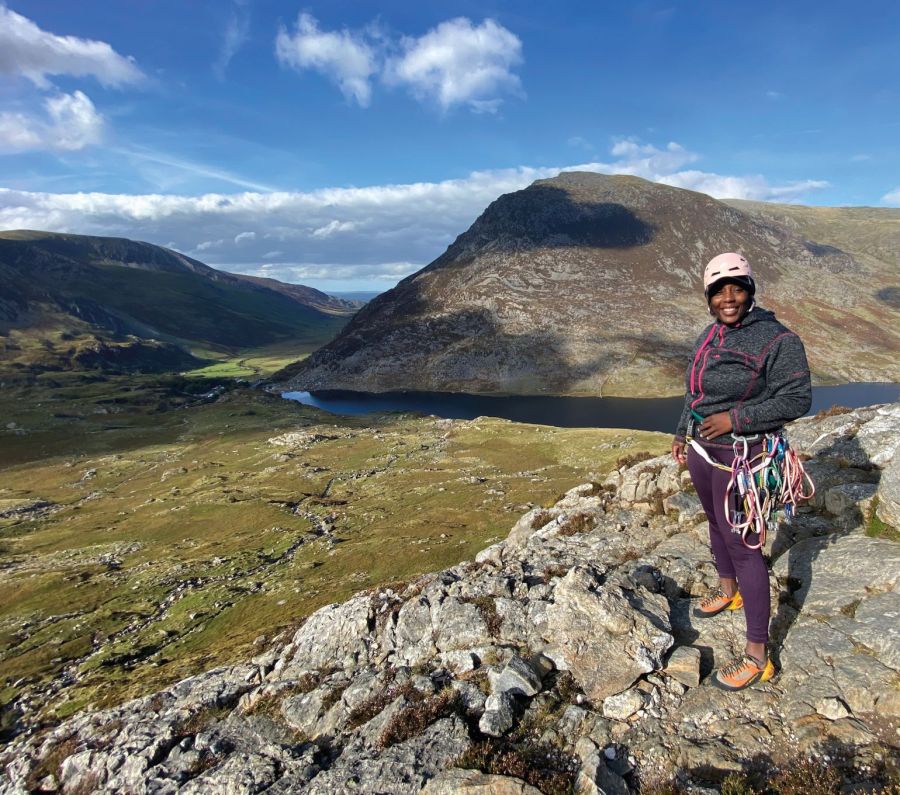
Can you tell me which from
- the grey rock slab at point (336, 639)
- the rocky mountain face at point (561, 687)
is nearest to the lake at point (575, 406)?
the rocky mountain face at point (561, 687)

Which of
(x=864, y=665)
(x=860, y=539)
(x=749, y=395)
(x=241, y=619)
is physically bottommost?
(x=241, y=619)

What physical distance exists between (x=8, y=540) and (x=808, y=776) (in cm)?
8791

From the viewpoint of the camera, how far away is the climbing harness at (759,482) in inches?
344

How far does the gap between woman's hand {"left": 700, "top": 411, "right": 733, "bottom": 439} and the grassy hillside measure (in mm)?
26808

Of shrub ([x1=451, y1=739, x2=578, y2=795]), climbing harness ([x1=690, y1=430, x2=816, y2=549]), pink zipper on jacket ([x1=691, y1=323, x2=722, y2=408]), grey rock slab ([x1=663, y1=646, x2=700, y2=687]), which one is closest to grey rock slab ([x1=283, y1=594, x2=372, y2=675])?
shrub ([x1=451, y1=739, x2=578, y2=795])

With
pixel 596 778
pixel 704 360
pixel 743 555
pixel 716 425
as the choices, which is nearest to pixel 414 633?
pixel 596 778

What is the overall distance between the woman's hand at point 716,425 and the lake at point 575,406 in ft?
447

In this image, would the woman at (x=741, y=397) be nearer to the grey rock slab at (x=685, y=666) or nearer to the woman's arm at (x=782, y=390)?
the woman's arm at (x=782, y=390)

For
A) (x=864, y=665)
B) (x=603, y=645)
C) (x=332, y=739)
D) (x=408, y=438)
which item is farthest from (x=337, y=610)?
(x=408, y=438)

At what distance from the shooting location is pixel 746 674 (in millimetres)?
9062

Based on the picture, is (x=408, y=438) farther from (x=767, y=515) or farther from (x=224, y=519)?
(x=767, y=515)

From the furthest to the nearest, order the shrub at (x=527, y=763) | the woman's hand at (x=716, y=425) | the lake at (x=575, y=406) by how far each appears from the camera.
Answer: the lake at (x=575, y=406) < the woman's hand at (x=716, y=425) < the shrub at (x=527, y=763)

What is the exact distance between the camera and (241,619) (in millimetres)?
38969

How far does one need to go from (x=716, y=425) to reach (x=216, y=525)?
222ft
